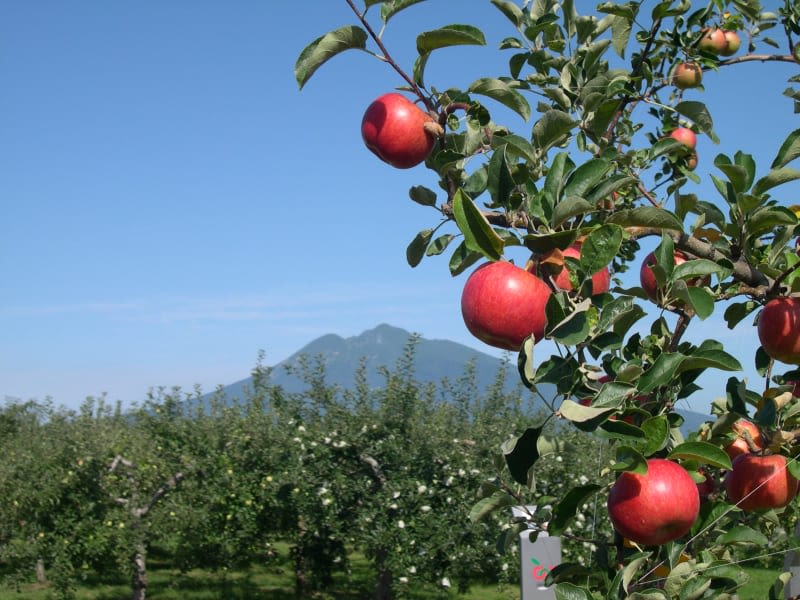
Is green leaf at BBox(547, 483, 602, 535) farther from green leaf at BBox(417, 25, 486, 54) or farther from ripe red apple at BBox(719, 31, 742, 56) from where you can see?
ripe red apple at BBox(719, 31, 742, 56)

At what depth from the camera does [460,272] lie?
165 cm

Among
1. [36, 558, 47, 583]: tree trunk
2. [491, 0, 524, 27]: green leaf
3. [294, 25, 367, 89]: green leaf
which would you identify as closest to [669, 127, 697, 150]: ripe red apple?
[491, 0, 524, 27]: green leaf

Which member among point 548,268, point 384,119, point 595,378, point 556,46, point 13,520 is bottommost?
point 13,520

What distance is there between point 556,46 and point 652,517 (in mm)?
1315

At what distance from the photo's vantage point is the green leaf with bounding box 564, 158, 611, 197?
1431 millimetres

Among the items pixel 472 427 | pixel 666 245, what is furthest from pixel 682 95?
pixel 472 427

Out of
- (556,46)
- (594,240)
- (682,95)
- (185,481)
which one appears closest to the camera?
(594,240)

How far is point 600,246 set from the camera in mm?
1369

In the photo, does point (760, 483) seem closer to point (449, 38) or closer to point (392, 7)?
point (449, 38)

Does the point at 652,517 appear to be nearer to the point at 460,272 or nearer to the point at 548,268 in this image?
the point at 548,268

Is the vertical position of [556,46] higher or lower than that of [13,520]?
higher

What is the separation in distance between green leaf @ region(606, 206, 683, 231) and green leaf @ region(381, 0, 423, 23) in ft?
1.99

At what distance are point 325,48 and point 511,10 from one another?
0.89 metres

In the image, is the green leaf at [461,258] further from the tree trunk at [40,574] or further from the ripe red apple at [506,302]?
the tree trunk at [40,574]
